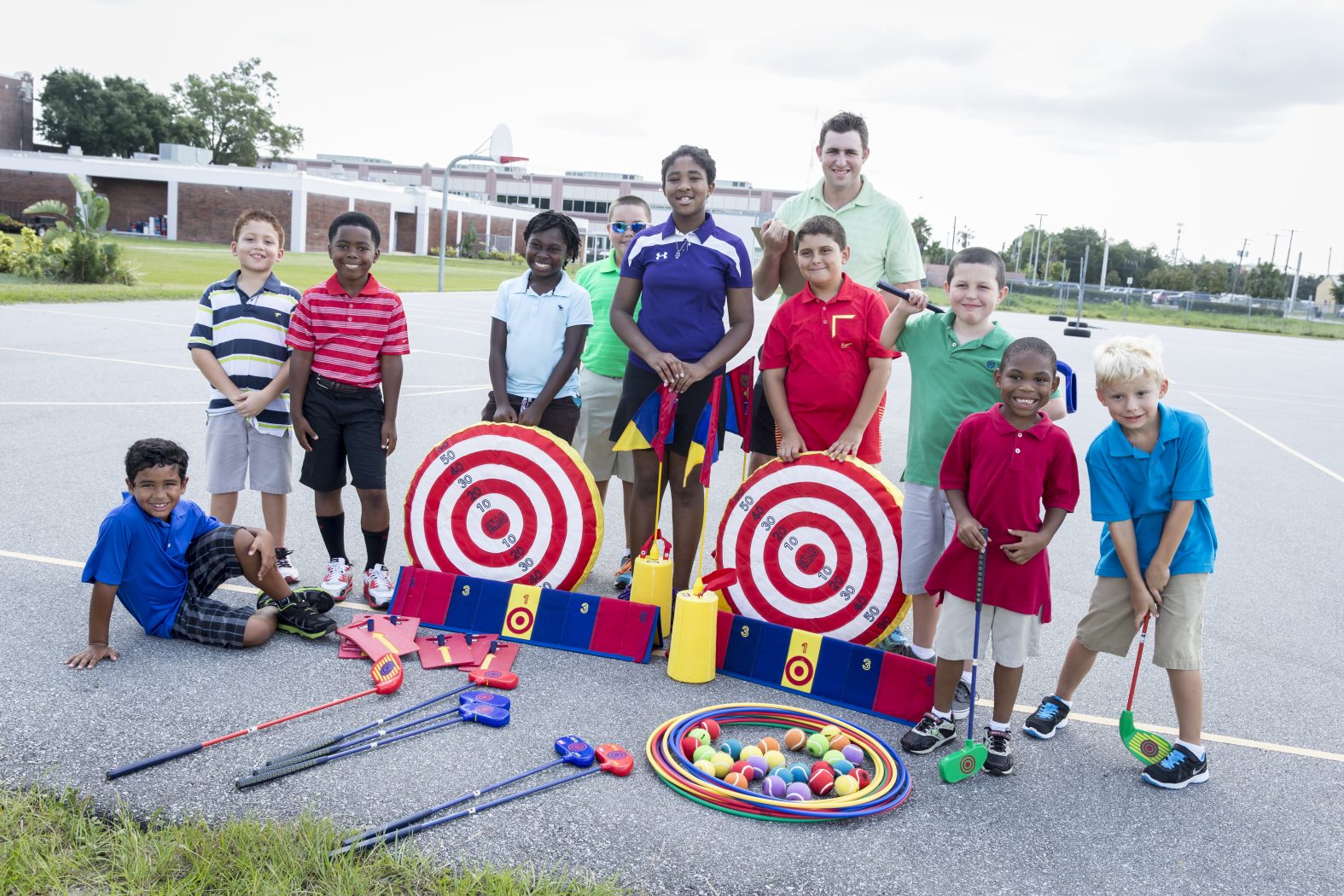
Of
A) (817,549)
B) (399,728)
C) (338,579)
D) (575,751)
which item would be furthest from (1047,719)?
(338,579)

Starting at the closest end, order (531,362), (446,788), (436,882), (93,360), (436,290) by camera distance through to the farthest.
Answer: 1. (436,882)
2. (446,788)
3. (531,362)
4. (93,360)
5. (436,290)

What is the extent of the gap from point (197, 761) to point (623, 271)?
2798 millimetres

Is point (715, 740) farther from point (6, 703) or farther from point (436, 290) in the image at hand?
point (436, 290)

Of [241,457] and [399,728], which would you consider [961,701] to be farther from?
[241,457]

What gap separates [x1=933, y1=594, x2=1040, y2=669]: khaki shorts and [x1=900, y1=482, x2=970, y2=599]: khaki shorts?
0.42 metres

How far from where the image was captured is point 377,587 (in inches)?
201

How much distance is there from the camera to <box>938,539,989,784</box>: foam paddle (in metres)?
3.70

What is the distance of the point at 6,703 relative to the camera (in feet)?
12.4

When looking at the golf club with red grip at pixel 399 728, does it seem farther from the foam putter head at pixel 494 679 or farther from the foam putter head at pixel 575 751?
the foam putter head at pixel 575 751

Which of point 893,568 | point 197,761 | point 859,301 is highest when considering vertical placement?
point 859,301

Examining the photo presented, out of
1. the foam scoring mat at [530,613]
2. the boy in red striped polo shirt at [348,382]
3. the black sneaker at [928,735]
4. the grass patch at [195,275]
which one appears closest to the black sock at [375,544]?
the boy in red striped polo shirt at [348,382]

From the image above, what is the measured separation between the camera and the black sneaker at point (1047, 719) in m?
4.15

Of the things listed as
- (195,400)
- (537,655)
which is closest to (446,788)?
(537,655)

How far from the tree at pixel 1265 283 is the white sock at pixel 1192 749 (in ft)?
371
